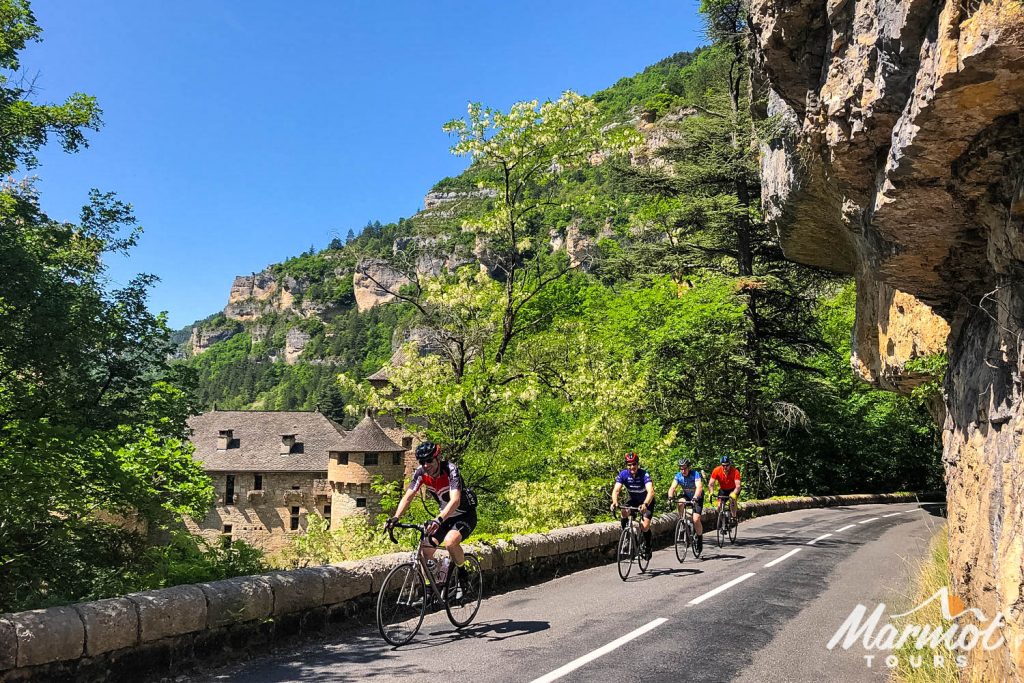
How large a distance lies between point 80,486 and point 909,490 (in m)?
37.9

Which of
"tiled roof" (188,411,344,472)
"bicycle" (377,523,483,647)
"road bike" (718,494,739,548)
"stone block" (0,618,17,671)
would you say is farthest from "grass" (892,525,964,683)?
"tiled roof" (188,411,344,472)

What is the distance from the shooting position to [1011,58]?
403 cm

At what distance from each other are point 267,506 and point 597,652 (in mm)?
47479

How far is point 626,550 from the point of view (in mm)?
10555

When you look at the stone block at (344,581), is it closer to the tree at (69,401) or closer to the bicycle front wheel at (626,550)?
the tree at (69,401)

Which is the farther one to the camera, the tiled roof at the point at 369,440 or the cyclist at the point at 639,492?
the tiled roof at the point at 369,440

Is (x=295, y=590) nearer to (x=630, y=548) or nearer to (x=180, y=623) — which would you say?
(x=180, y=623)

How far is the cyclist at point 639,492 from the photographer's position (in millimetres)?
10781

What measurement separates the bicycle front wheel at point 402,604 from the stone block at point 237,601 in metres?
1.02

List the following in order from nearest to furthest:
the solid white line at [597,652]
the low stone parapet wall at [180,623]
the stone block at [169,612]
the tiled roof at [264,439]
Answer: the low stone parapet wall at [180,623] < the stone block at [169,612] < the solid white line at [597,652] < the tiled roof at [264,439]

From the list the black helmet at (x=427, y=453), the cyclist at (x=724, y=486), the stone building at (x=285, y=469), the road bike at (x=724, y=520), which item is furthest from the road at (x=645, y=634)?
the stone building at (x=285, y=469)

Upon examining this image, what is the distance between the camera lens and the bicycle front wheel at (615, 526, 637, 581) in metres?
10.4

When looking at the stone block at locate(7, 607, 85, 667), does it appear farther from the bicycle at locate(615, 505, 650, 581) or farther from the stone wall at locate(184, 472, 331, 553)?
the stone wall at locate(184, 472, 331, 553)

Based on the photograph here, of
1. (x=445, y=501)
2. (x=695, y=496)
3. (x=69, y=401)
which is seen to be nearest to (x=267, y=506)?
(x=69, y=401)
